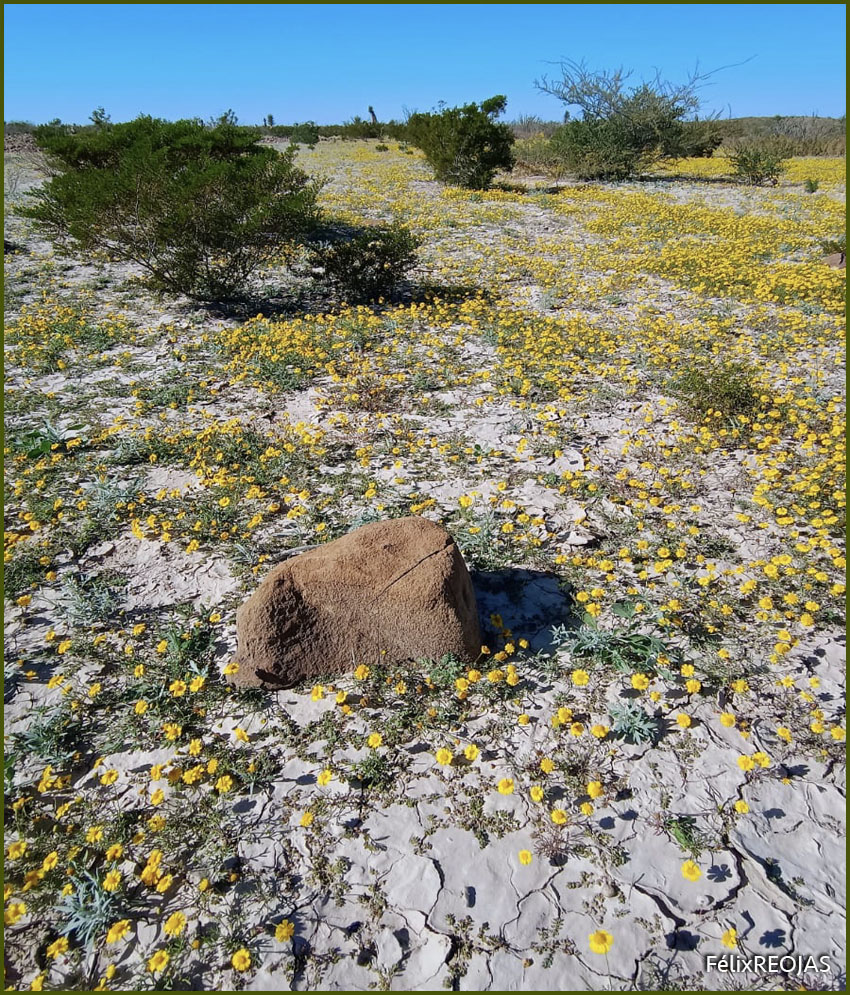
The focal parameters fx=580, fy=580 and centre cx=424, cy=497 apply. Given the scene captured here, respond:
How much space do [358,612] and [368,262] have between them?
281 inches

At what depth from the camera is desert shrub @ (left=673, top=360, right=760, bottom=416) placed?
216 inches

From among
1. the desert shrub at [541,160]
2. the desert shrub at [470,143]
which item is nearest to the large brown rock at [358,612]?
the desert shrub at [470,143]

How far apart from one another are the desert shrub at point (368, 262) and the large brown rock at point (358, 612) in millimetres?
6854

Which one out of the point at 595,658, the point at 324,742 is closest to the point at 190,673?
the point at 324,742

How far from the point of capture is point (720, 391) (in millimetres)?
5574

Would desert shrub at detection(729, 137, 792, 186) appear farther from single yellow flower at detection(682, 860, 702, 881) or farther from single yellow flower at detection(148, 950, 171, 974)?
single yellow flower at detection(148, 950, 171, 974)

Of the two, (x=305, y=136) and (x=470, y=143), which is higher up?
(x=305, y=136)

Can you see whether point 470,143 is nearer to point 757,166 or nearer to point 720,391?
point 757,166

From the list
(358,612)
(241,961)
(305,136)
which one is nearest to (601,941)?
(241,961)

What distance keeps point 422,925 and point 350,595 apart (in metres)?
1.45

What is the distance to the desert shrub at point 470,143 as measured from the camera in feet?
60.0

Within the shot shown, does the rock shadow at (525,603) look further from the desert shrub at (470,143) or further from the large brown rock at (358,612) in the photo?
the desert shrub at (470,143)

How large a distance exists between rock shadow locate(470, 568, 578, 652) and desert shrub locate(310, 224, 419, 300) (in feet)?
21.5

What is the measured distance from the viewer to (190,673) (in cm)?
318
